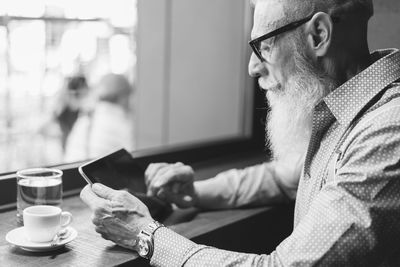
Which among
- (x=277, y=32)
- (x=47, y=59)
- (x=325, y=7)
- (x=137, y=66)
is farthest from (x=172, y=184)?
(x=47, y=59)

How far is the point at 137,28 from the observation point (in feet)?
9.52

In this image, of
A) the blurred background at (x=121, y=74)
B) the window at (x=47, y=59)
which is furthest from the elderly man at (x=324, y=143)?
the window at (x=47, y=59)

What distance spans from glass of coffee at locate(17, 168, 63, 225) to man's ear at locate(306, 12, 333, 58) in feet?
2.40

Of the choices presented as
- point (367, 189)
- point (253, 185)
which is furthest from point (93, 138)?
point (367, 189)

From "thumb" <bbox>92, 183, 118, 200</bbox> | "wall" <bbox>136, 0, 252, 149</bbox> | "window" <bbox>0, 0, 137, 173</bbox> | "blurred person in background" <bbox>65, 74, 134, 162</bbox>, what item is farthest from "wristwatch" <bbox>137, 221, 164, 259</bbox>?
"blurred person in background" <bbox>65, 74, 134, 162</bbox>

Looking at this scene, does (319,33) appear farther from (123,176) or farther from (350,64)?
(123,176)

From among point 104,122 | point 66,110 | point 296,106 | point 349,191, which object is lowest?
point 104,122

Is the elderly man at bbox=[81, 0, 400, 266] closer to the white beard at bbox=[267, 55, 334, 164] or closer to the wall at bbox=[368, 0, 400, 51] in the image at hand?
the white beard at bbox=[267, 55, 334, 164]

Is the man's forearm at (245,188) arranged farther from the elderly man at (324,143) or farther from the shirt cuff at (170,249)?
the shirt cuff at (170,249)

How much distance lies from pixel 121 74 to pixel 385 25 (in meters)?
2.92

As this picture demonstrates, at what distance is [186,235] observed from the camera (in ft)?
4.33

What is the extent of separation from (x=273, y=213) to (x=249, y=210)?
0.32 ft

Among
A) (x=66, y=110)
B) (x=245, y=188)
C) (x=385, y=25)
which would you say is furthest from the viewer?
(x=66, y=110)

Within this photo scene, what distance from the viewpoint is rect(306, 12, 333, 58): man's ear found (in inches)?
44.5
